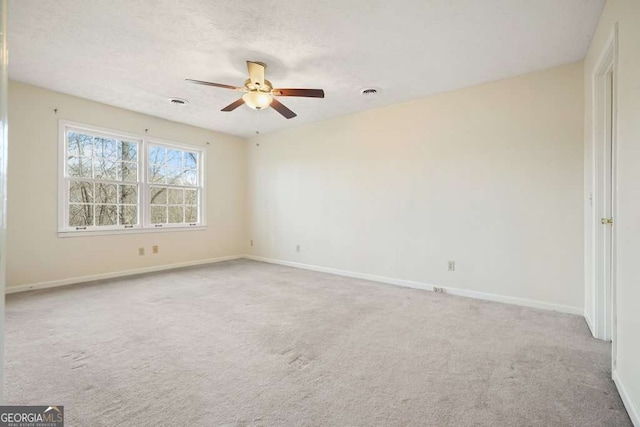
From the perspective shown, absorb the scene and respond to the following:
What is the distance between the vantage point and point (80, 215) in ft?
13.6

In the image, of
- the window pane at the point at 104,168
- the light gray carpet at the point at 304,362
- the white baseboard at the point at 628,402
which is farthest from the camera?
the window pane at the point at 104,168

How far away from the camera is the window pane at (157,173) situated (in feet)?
15.8

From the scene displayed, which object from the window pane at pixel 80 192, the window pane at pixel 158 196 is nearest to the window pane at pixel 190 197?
the window pane at pixel 158 196

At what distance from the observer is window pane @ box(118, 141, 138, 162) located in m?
4.51

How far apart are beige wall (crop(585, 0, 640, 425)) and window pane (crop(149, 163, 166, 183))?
5501mm

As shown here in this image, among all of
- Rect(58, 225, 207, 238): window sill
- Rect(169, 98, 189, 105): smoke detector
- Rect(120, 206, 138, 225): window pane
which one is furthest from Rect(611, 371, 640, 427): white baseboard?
Rect(120, 206, 138, 225): window pane

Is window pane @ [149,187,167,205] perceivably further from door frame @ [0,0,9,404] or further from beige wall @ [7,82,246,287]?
door frame @ [0,0,9,404]

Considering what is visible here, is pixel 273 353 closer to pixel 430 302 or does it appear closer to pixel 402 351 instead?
pixel 402 351

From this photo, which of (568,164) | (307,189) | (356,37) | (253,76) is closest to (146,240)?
(307,189)

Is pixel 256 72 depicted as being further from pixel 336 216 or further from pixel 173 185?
pixel 173 185

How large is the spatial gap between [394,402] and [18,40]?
415cm

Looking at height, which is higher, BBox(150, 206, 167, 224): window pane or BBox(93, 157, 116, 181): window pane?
BBox(93, 157, 116, 181): window pane

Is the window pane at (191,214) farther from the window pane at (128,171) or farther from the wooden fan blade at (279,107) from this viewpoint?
the wooden fan blade at (279,107)

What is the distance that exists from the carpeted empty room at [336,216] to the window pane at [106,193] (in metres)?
0.02
